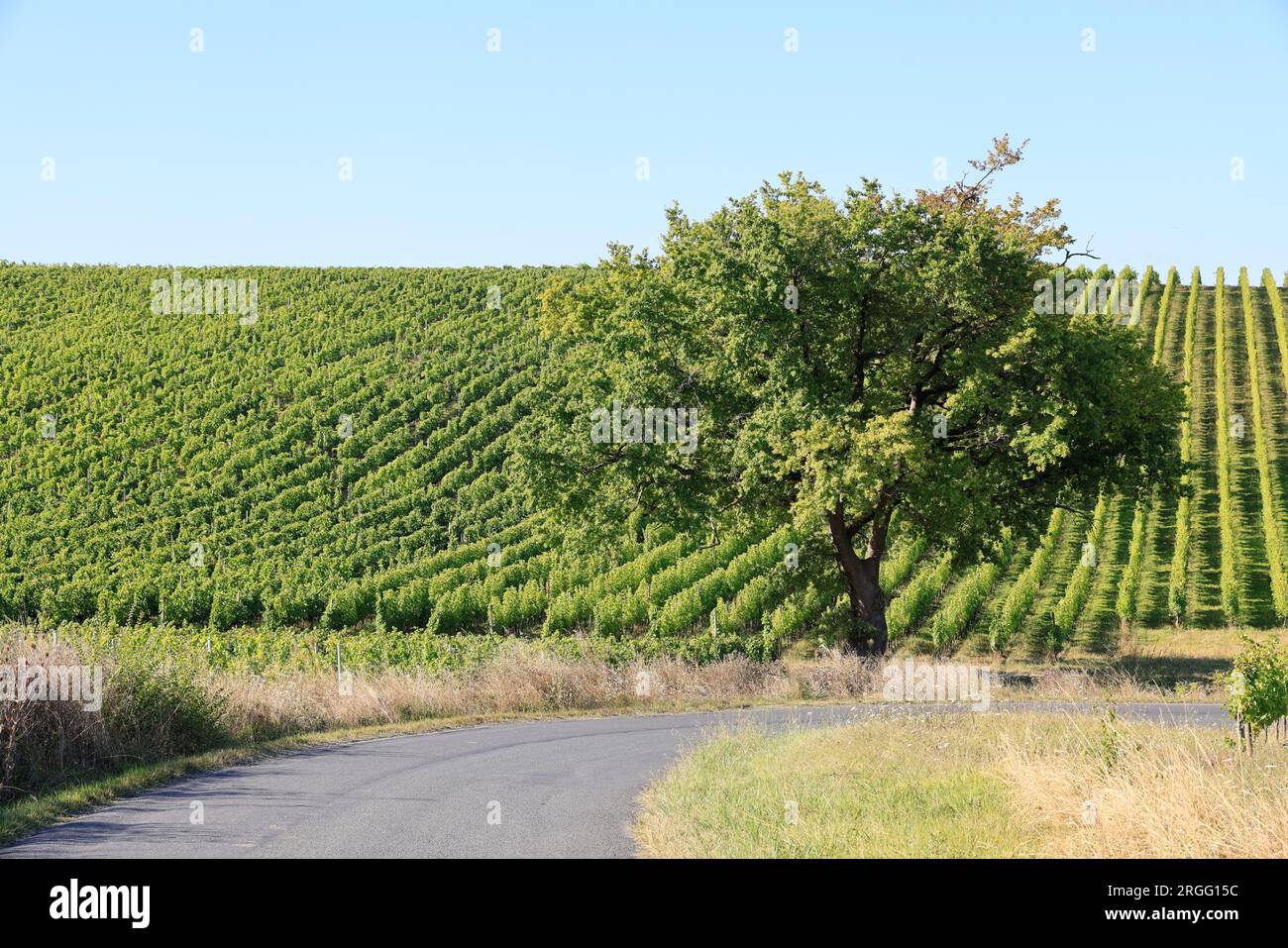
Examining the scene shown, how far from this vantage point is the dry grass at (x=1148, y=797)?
9188 mm

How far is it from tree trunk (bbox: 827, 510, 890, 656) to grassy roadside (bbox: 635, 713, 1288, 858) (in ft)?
47.2

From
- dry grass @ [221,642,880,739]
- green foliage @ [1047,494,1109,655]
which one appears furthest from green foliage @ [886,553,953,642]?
dry grass @ [221,642,880,739]

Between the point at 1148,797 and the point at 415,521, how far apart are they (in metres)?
41.1

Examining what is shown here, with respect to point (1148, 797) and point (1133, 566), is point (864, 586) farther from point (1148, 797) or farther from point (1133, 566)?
point (1148, 797)

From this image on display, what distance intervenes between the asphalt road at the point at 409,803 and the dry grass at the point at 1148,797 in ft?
12.0

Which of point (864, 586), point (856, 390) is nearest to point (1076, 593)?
point (864, 586)

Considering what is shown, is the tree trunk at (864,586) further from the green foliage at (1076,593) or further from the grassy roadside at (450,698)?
the green foliage at (1076,593)

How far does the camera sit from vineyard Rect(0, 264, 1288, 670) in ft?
119

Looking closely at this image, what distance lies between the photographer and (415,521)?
48781 millimetres

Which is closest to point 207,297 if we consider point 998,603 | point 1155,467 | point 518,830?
point 998,603

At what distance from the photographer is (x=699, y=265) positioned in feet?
93.2

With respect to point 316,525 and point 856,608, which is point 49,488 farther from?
point 856,608
